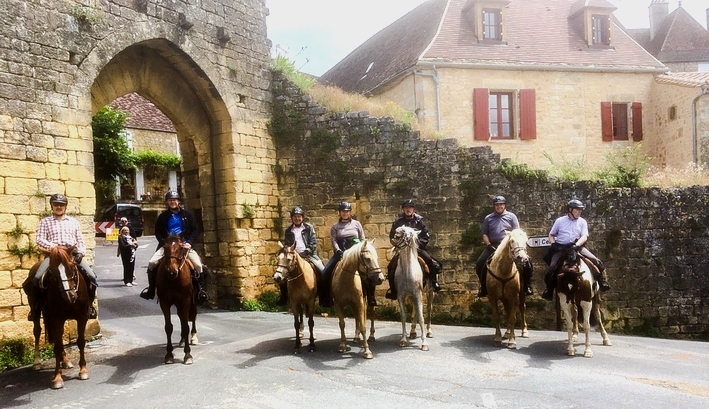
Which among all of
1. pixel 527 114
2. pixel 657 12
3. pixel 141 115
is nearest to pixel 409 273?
pixel 527 114

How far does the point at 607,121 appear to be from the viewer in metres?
18.6

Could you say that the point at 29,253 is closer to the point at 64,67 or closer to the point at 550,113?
the point at 64,67

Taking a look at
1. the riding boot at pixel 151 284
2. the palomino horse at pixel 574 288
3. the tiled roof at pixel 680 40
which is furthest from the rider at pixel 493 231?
the tiled roof at pixel 680 40

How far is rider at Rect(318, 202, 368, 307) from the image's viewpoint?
26.5 ft

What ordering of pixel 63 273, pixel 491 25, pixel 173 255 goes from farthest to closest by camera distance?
pixel 491 25, pixel 173 255, pixel 63 273

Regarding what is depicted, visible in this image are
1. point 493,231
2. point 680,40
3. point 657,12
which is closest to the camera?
point 493,231

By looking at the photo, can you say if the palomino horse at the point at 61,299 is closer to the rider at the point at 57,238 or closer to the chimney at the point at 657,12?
the rider at the point at 57,238

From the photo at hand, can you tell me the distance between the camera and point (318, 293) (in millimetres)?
8039

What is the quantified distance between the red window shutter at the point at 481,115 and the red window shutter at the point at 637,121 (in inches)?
217

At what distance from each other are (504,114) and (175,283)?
45.5ft

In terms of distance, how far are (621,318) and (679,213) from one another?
8.05 ft

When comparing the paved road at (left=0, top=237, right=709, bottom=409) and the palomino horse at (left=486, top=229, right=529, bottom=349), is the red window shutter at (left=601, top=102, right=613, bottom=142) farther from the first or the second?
the palomino horse at (left=486, top=229, right=529, bottom=349)

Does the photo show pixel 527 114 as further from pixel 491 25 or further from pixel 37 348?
pixel 37 348

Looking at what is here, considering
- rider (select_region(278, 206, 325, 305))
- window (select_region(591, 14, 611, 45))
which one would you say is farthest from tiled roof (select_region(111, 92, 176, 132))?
rider (select_region(278, 206, 325, 305))
